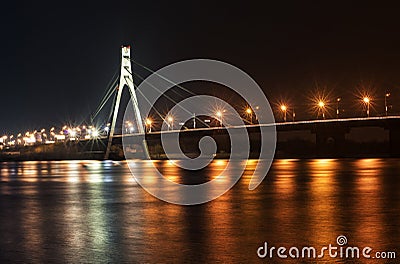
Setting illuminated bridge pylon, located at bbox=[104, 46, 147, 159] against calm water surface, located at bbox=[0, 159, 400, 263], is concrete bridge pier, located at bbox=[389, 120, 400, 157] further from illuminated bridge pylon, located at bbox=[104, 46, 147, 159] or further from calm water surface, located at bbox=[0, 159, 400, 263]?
calm water surface, located at bbox=[0, 159, 400, 263]

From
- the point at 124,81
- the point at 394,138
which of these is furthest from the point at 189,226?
the point at 124,81

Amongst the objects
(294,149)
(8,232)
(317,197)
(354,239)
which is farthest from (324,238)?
(294,149)

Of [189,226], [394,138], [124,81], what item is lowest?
[189,226]

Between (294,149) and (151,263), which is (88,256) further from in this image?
(294,149)

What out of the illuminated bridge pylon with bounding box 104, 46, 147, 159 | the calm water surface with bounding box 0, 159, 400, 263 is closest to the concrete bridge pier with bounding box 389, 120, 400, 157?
the illuminated bridge pylon with bounding box 104, 46, 147, 159

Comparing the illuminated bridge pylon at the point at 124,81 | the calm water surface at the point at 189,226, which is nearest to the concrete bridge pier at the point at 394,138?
the illuminated bridge pylon at the point at 124,81

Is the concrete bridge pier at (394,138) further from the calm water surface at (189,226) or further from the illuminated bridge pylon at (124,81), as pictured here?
the calm water surface at (189,226)

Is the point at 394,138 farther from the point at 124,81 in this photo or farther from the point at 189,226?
the point at 189,226

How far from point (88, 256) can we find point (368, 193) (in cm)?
1188

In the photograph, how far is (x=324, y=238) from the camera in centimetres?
1056

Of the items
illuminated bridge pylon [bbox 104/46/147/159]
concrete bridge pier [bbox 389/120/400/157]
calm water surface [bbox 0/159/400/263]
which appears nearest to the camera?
calm water surface [bbox 0/159/400/263]

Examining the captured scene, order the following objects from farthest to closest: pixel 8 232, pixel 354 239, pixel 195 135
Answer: pixel 195 135 < pixel 8 232 < pixel 354 239

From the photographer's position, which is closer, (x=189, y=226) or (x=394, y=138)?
(x=189, y=226)

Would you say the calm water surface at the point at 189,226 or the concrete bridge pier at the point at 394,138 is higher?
the concrete bridge pier at the point at 394,138
